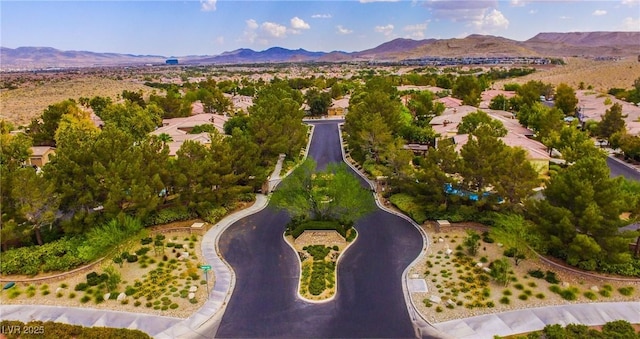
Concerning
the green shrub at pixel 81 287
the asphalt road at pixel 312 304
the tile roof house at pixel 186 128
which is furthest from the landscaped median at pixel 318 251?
the tile roof house at pixel 186 128

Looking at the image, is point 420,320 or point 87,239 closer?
point 420,320

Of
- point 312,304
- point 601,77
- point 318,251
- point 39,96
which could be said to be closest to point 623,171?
point 318,251

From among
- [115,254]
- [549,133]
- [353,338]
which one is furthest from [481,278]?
[549,133]

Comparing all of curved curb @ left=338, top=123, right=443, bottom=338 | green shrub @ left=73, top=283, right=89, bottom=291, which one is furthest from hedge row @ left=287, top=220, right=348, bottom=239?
green shrub @ left=73, top=283, right=89, bottom=291

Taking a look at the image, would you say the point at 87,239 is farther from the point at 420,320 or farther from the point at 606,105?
the point at 606,105

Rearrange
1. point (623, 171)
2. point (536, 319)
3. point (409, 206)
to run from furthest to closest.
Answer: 1. point (623, 171)
2. point (409, 206)
3. point (536, 319)

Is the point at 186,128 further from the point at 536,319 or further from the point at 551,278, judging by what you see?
the point at 536,319
